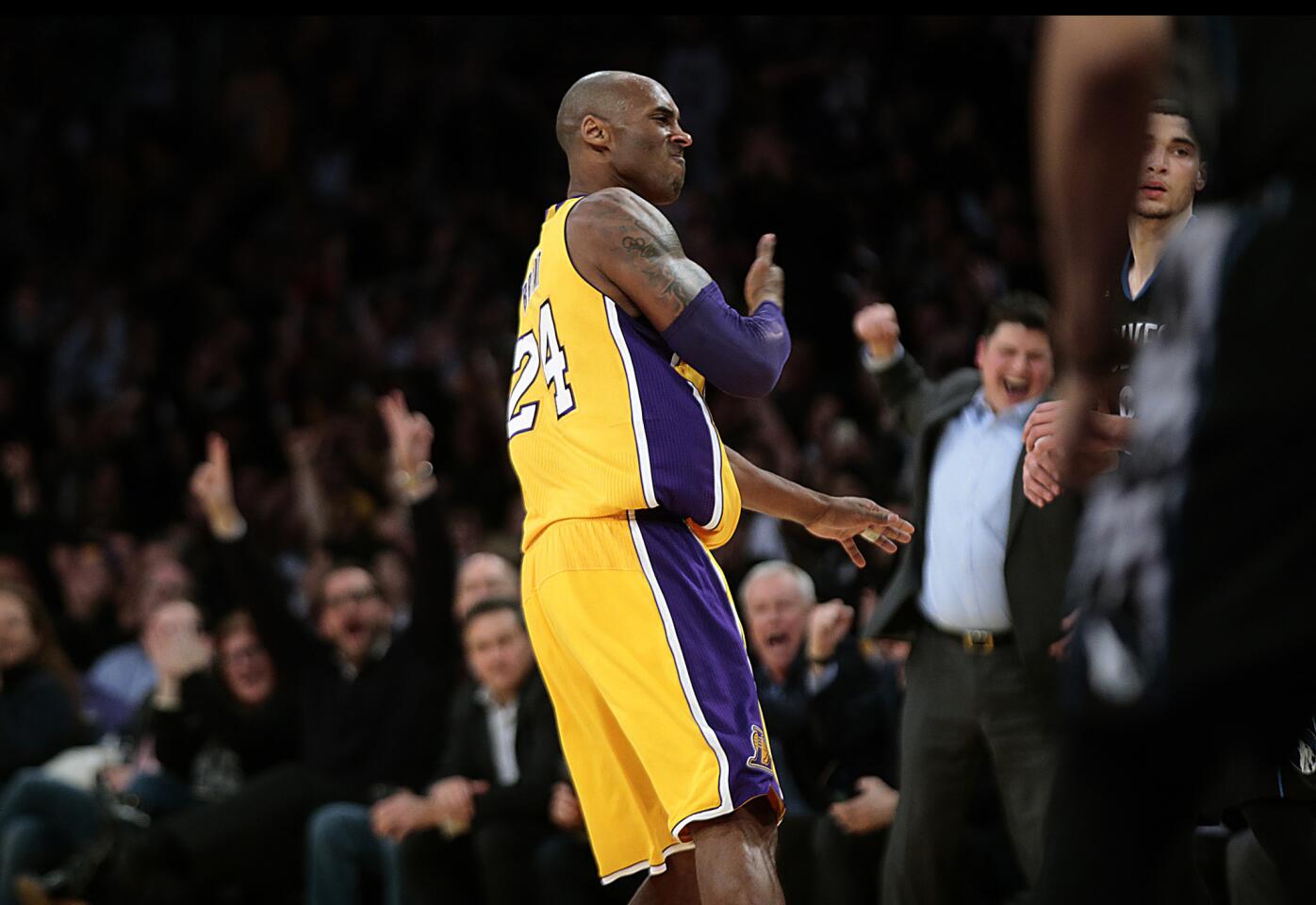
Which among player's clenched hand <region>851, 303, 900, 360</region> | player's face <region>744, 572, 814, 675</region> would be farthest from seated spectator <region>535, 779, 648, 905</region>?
player's clenched hand <region>851, 303, 900, 360</region>

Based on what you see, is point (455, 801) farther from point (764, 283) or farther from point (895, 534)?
point (764, 283)

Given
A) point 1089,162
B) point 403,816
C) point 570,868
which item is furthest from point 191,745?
point 1089,162

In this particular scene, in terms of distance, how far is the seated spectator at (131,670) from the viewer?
929 centimetres

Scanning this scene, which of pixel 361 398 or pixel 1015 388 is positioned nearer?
pixel 1015 388

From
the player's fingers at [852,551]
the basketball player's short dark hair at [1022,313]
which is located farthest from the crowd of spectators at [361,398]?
the player's fingers at [852,551]

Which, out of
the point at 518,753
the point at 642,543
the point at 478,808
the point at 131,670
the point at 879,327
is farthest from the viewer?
the point at 131,670

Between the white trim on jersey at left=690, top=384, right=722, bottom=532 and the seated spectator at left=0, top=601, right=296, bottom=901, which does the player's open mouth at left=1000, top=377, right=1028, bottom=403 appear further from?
the seated spectator at left=0, top=601, right=296, bottom=901

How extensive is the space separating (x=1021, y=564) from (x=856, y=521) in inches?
38.4

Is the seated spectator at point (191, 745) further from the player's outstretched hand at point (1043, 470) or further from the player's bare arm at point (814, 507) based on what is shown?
the player's outstretched hand at point (1043, 470)

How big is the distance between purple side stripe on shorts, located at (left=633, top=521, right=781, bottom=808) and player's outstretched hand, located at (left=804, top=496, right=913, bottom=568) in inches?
18.0

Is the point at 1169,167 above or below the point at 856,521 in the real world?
above

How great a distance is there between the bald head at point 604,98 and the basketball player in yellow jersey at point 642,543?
21cm

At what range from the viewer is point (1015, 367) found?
5.17 metres

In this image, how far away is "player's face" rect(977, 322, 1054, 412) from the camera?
5180 mm
